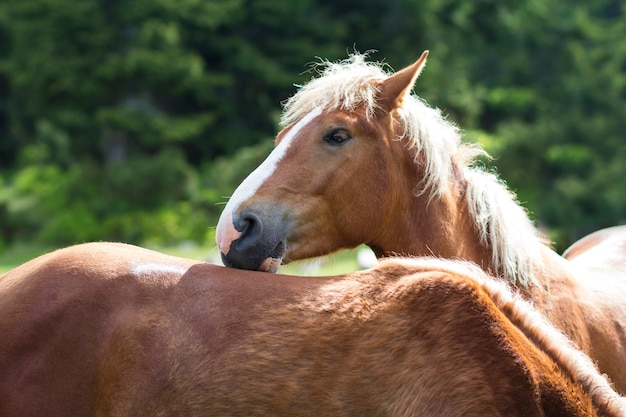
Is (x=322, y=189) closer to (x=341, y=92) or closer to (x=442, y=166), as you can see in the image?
(x=341, y=92)

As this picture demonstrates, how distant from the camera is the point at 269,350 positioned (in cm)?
241

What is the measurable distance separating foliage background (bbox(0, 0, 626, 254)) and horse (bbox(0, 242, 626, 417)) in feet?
47.3

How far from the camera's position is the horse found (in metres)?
2.34

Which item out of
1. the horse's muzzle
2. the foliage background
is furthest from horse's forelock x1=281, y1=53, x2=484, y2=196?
the foliage background

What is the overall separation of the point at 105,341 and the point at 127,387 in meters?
0.16

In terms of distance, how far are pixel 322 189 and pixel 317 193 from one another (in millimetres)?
28

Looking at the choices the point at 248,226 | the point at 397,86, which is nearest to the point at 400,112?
the point at 397,86

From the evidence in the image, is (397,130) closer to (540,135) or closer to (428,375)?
(428,375)

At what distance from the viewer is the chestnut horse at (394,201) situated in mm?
3332

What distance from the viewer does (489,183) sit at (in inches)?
142

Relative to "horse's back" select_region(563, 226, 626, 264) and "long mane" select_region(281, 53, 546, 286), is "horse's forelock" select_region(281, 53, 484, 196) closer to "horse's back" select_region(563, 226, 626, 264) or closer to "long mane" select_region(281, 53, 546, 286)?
"long mane" select_region(281, 53, 546, 286)

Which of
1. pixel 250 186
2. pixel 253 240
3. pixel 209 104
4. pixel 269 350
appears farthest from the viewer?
pixel 209 104

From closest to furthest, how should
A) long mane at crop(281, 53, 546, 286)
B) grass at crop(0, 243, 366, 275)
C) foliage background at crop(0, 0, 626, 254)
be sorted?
long mane at crop(281, 53, 546, 286) < grass at crop(0, 243, 366, 275) < foliage background at crop(0, 0, 626, 254)

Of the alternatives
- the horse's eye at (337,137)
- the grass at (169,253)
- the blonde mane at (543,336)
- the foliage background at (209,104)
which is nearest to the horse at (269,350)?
the blonde mane at (543,336)
